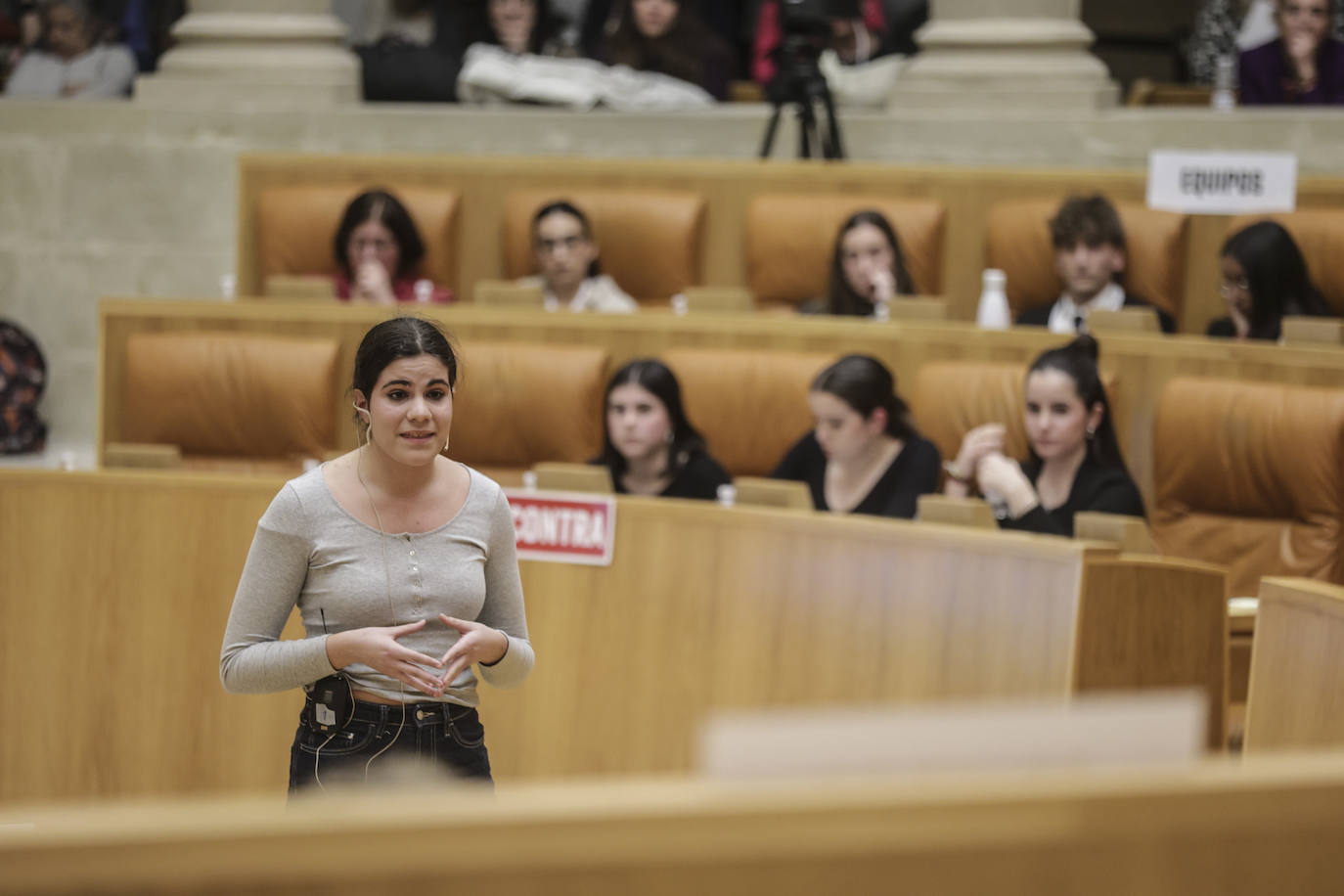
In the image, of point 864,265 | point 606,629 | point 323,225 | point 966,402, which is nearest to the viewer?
point 606,629

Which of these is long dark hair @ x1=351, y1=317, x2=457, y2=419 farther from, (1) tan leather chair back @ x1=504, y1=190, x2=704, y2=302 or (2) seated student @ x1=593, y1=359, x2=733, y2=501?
(1) tan leather chair back @ x1=504, y1=190, x2=704, y2=302

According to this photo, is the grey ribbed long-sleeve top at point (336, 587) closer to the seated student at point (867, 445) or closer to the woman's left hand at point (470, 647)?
the woman's left hand at point (470, 647)

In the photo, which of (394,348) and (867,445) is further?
(867,445)

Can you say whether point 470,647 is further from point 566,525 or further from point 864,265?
point 864,265

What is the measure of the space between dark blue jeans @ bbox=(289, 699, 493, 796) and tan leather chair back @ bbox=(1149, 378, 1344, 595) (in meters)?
1.75

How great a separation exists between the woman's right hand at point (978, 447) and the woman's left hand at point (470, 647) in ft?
5.02

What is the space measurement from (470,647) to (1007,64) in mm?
3259

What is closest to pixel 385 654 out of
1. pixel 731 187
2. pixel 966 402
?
pixel 966 402

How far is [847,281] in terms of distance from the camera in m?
3.75

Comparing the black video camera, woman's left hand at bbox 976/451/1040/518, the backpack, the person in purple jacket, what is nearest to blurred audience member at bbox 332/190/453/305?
the black video camera

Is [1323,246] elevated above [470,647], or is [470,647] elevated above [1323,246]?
[1323,246]

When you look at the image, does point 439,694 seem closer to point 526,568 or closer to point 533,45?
point 526,568

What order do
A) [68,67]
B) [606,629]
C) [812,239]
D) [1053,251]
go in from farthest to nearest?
[68,67] < [812,239] < [1053,251] < [606,629]

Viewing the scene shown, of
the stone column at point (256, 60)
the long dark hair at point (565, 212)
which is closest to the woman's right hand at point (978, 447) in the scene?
the long dark hair at point (565, 212)
